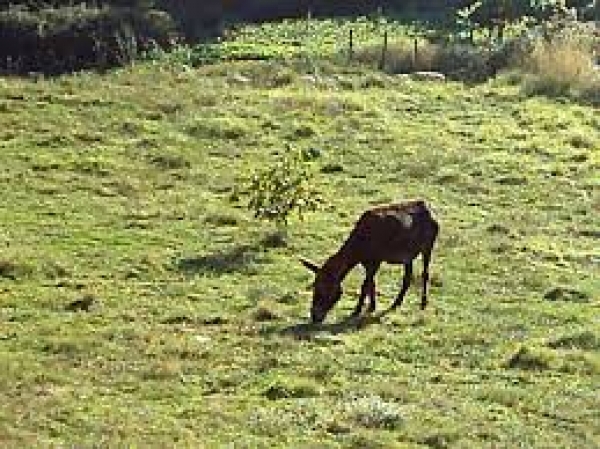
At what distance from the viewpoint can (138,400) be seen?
12516 mm

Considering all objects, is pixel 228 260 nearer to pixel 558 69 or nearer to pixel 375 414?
pixel 375 414

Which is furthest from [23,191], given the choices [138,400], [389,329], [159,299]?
[138,400]

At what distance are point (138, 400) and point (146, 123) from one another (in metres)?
14.3

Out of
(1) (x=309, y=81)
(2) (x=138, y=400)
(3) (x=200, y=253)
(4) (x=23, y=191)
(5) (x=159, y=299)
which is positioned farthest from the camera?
(1) (x=309, y=81)

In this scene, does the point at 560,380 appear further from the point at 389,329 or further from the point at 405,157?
the point at 405,157

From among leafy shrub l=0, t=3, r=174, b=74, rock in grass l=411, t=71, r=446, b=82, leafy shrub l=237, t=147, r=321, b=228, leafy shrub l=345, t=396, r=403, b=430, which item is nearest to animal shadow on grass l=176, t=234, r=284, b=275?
leafy shrub l=237, t=147, r=321, b=228

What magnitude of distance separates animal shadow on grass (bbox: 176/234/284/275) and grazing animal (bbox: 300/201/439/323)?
214 centimetres

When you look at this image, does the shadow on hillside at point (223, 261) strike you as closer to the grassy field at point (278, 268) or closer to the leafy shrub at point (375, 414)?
the grassy field at point (278, 268)

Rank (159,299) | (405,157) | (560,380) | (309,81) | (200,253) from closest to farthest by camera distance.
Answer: (560,380) < (159,299) < (200,253) < (405,157) < (309,81)

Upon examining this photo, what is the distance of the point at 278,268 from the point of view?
59.6ft

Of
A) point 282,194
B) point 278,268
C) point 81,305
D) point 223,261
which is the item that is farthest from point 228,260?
point 81,305

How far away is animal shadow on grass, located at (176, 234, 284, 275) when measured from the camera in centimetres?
1792

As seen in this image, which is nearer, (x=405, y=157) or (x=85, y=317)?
(x=85, y=317)

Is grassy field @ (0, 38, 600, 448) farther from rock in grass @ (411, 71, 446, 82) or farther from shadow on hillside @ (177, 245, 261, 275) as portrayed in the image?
rock in grass @ (411, 71, 446, 82)
